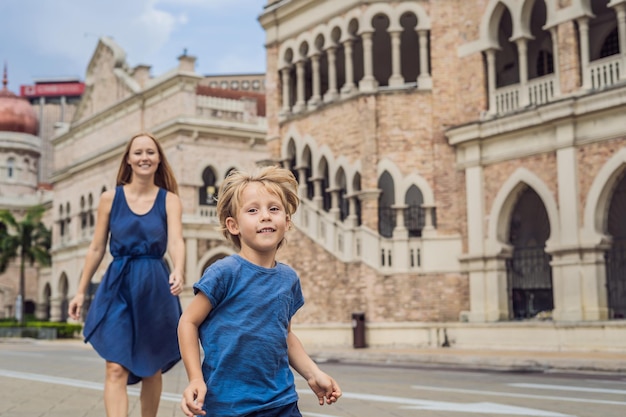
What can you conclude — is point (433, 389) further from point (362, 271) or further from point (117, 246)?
point (362, 271)

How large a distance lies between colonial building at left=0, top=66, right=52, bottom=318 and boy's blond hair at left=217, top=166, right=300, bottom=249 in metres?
56.8

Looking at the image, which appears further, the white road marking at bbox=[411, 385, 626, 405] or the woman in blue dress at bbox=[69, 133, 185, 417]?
the white road marking at bbox=[411, 385, 626, 405]

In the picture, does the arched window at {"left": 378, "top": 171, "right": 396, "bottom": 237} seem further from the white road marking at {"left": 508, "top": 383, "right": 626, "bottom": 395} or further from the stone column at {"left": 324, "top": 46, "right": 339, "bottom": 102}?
the white road marking at {"left": 508, "top": 383, "right": 626, "bottom": 395}

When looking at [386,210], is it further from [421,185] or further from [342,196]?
[342,196]

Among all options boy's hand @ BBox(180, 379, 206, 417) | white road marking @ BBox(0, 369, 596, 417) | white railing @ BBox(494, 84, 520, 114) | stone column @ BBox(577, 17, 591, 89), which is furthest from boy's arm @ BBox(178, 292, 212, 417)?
white railing @ BBox(494, 84, 520, 114)

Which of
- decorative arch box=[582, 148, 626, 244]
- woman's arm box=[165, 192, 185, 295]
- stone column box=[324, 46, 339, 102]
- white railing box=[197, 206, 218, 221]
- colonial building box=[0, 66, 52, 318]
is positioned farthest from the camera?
colonial building box=[0, 66, 52, 318]

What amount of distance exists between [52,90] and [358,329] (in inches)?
3805

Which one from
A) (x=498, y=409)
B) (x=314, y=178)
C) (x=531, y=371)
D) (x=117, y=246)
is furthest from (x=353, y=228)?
(x=117, y=246)

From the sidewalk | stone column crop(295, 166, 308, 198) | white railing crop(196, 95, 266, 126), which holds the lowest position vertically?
the sidewalk

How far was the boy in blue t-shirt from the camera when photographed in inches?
135

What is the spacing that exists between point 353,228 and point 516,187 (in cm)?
454

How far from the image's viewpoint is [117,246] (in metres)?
5.91

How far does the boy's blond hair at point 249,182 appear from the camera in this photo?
365cm

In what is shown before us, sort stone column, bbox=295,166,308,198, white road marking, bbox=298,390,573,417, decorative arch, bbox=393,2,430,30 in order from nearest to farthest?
white road marking, bbox=298,390,573,417, decorative arch, bbox=393,2,430,30, stone column, bbox=295,166,308,198
